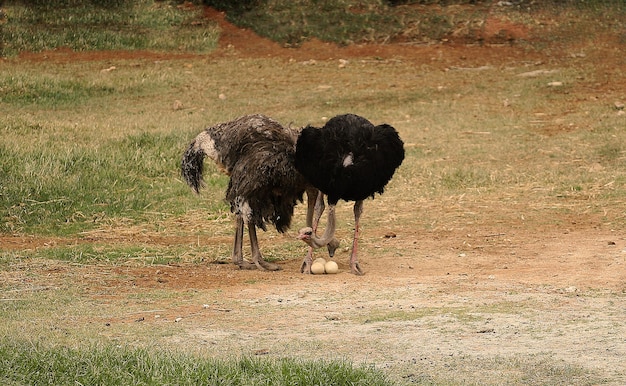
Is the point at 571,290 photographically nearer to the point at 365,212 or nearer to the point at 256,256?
the point at 256,256

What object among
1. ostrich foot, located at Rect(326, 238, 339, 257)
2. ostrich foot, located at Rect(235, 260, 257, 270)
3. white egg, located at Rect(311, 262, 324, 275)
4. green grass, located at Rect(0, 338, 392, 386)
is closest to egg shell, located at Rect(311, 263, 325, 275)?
white egg, located at Rect(311, 262, 324, 275)

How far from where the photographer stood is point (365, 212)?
35.8ft

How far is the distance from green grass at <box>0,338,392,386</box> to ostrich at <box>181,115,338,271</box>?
3.09m

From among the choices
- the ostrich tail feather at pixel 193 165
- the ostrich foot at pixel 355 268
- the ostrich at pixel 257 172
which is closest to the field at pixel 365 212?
the ostrich foot at pixel 355 268

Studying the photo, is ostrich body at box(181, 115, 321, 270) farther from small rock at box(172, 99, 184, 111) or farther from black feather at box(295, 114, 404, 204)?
small rock at box(172, 99, 184, 111)

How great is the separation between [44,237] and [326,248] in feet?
8.20

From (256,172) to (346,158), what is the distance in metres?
0.76

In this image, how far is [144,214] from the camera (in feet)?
34.8

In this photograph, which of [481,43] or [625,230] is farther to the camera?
[481,43]

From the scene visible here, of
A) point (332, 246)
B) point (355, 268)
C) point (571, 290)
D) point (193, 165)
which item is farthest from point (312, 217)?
point (571, 290)

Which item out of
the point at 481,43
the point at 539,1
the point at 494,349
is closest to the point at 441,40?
the point at 481,43

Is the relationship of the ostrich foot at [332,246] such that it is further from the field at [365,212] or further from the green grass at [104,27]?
the green grass at [104,27]

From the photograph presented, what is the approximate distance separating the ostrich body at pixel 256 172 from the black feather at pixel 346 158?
1.03ft

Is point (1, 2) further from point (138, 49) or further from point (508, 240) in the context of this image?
point (508, 240)
